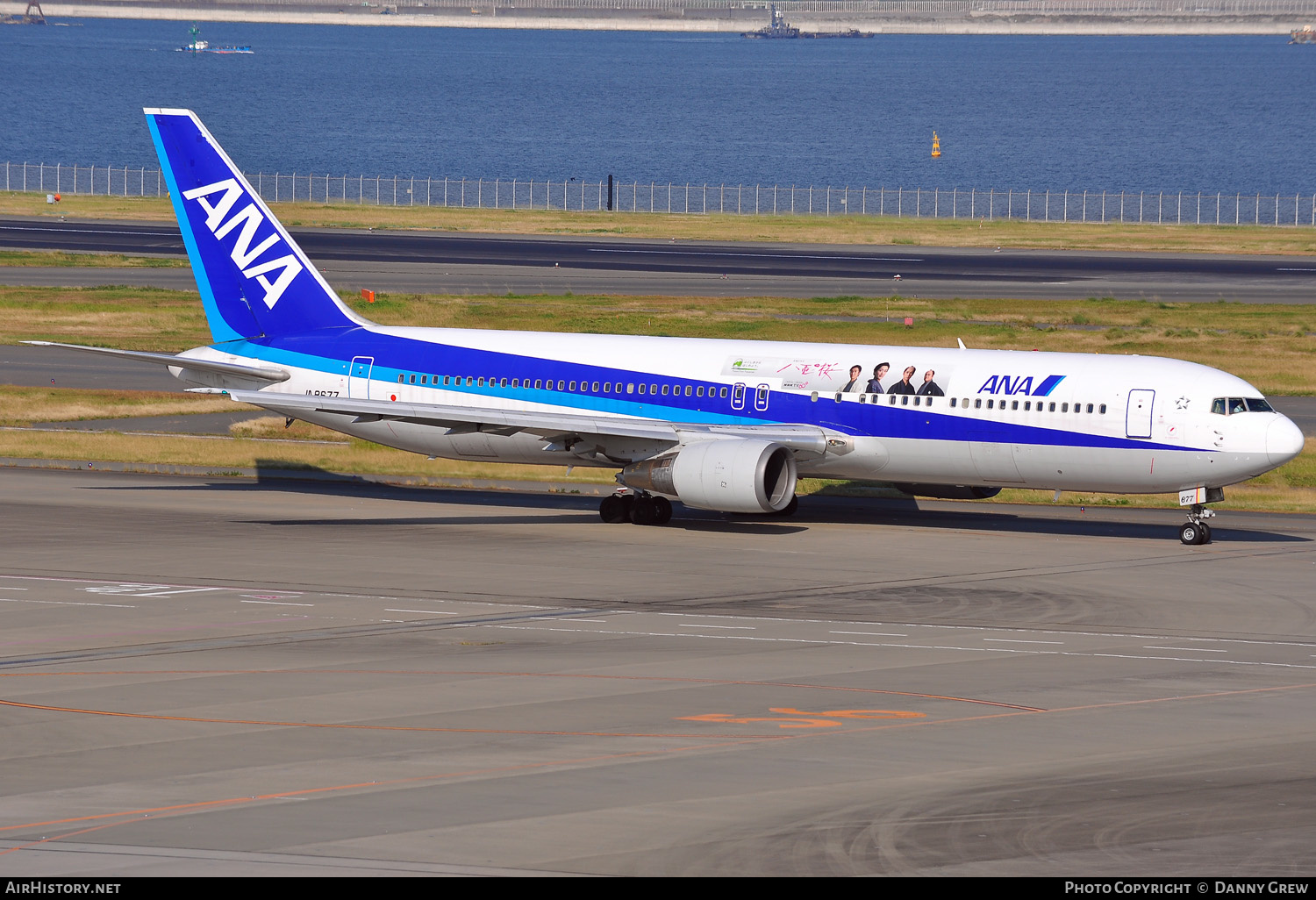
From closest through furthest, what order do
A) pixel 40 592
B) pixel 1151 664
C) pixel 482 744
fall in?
pixel 482 744, pixel 1151 664, pixel 40 592

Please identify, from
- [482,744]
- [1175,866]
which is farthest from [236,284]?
[1175,866]

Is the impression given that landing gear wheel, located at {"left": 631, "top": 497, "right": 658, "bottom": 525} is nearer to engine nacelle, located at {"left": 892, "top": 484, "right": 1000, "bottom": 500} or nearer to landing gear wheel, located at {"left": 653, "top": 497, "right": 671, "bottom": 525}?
landing gear wheel, located at {"left": 653, "top": 497, "right": 671, "bottom": 525}

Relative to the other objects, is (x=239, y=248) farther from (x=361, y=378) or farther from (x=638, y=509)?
(x=638, y=509)

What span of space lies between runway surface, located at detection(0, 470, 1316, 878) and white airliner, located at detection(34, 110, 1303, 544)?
1.78m

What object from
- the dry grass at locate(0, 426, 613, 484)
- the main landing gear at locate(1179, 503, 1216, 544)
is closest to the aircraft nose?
the main landing gear at locate(1179, 503, 1216, 544)

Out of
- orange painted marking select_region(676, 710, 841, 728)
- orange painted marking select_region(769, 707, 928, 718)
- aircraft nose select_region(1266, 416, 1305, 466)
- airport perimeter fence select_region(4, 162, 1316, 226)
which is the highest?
airport perimeter fence select_region(4, 162, 1316, 226)

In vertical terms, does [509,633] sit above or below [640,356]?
below

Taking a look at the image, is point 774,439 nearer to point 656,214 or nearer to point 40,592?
point 40,592

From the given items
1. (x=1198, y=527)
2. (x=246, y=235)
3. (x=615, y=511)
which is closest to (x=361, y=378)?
(x=246, y=235)

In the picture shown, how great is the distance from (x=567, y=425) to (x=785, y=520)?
6.58 meters

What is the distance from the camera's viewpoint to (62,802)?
19.5 m

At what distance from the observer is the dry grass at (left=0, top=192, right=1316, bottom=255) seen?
397ft

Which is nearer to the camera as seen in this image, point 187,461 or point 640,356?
point 640,356

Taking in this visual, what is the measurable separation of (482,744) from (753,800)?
4548 millimetres
